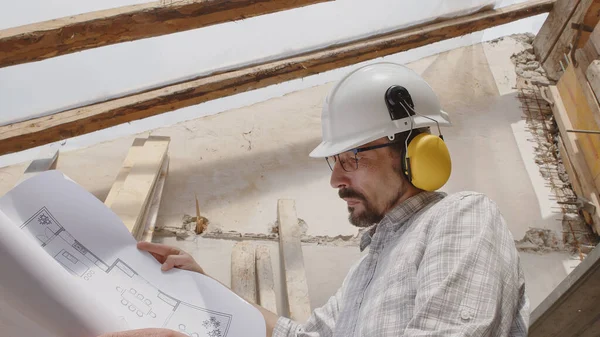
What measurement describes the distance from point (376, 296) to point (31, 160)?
245cm

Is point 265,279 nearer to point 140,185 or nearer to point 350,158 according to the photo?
point 140,185

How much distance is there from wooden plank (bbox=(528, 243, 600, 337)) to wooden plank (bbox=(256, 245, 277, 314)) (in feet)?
3.66

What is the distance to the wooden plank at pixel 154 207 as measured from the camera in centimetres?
279

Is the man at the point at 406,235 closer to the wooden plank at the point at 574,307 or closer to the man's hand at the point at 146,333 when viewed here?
the man's hand at the point at 146,333

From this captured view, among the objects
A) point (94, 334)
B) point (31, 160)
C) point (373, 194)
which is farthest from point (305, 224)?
point (94, 334)

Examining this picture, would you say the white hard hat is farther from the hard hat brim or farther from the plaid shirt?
the plaid shirt

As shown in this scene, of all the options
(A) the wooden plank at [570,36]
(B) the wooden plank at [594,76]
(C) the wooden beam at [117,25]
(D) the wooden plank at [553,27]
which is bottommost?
(B) the wooden plank at [594,76]

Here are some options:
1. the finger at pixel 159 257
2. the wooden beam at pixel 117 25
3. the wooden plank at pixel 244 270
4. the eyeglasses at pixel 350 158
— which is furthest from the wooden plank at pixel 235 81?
the finger at pixel 159 257

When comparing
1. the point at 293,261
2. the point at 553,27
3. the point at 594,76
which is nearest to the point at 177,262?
the point at 293,261

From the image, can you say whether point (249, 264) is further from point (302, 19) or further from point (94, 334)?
point (94, 334)

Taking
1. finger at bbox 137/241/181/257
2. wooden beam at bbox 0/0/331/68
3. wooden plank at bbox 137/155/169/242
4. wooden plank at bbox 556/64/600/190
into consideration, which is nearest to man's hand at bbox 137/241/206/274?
finger at bbox 137/241/181/257

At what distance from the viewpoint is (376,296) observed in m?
1.54

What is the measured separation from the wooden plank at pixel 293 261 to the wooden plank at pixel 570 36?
2.40 meters

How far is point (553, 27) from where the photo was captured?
4.26 m
